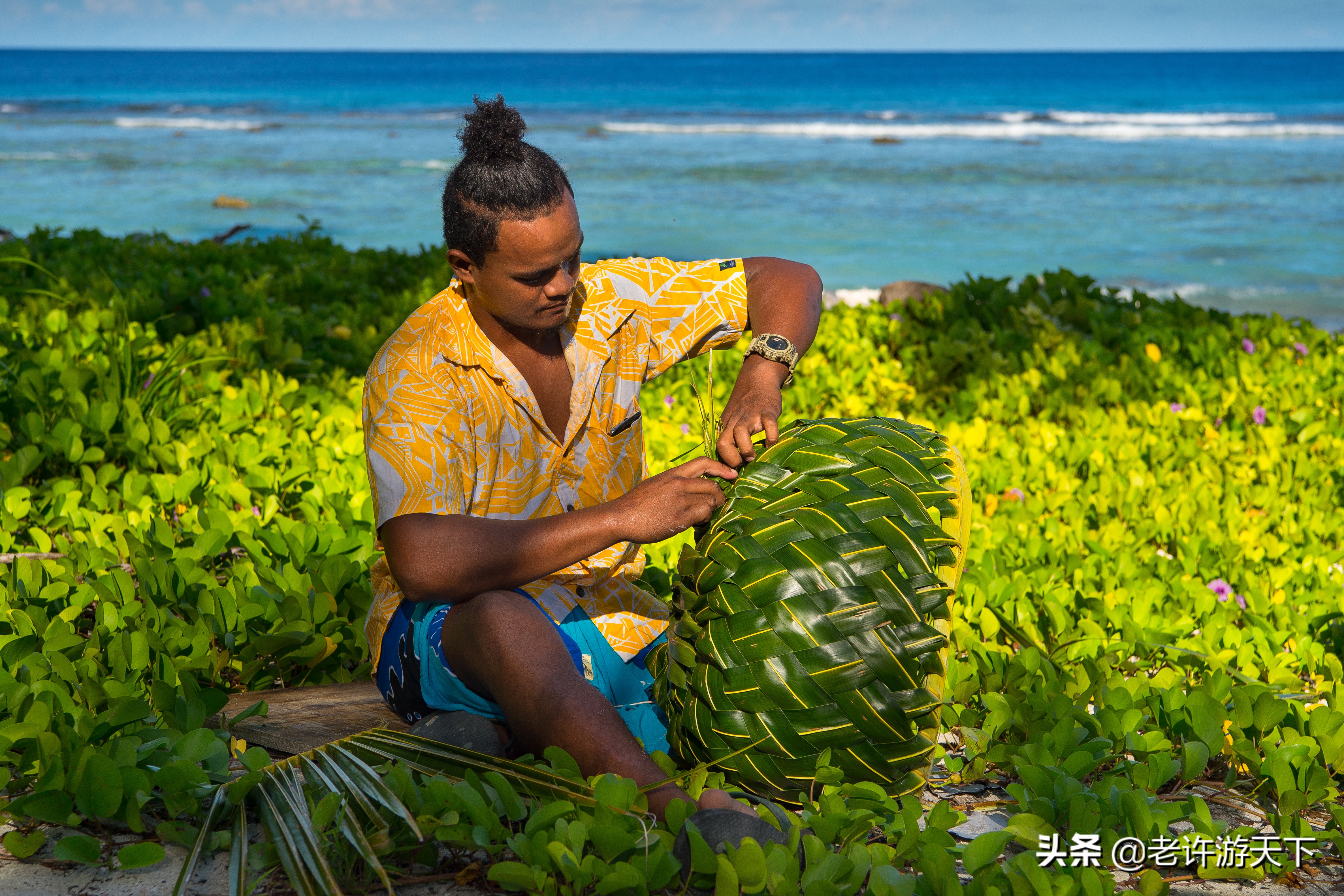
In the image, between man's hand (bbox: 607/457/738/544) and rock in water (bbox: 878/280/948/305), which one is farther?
rock in water (bbox: 878/280/948/305)

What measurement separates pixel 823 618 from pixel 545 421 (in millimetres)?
876

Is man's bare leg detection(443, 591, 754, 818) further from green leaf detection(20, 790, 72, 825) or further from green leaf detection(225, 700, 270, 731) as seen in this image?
green leaf detection(20, 790, 72, 825)

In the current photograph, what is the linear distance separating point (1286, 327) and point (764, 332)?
420cm

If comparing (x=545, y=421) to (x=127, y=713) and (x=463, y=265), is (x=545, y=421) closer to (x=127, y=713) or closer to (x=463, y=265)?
(x=463, y=265)

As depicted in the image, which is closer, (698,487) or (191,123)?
(698,487)

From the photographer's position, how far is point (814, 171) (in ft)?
71.4

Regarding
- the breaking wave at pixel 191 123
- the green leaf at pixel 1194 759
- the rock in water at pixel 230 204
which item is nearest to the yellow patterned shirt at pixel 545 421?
the green leaf at pixel 1194 759

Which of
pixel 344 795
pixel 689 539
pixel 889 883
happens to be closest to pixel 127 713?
pixel 344 795

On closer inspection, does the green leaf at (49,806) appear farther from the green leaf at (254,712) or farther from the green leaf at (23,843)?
the green leaf at (254,712)

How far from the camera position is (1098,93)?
148 ft

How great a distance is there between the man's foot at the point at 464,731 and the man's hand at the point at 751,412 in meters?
0.72

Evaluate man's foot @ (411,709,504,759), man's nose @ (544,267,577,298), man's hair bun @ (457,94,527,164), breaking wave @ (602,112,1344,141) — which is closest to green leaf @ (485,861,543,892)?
man's foot @ (411,709,504,759)

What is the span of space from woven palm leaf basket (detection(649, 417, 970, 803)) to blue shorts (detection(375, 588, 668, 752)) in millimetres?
292

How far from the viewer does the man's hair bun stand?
2066 millimetres
